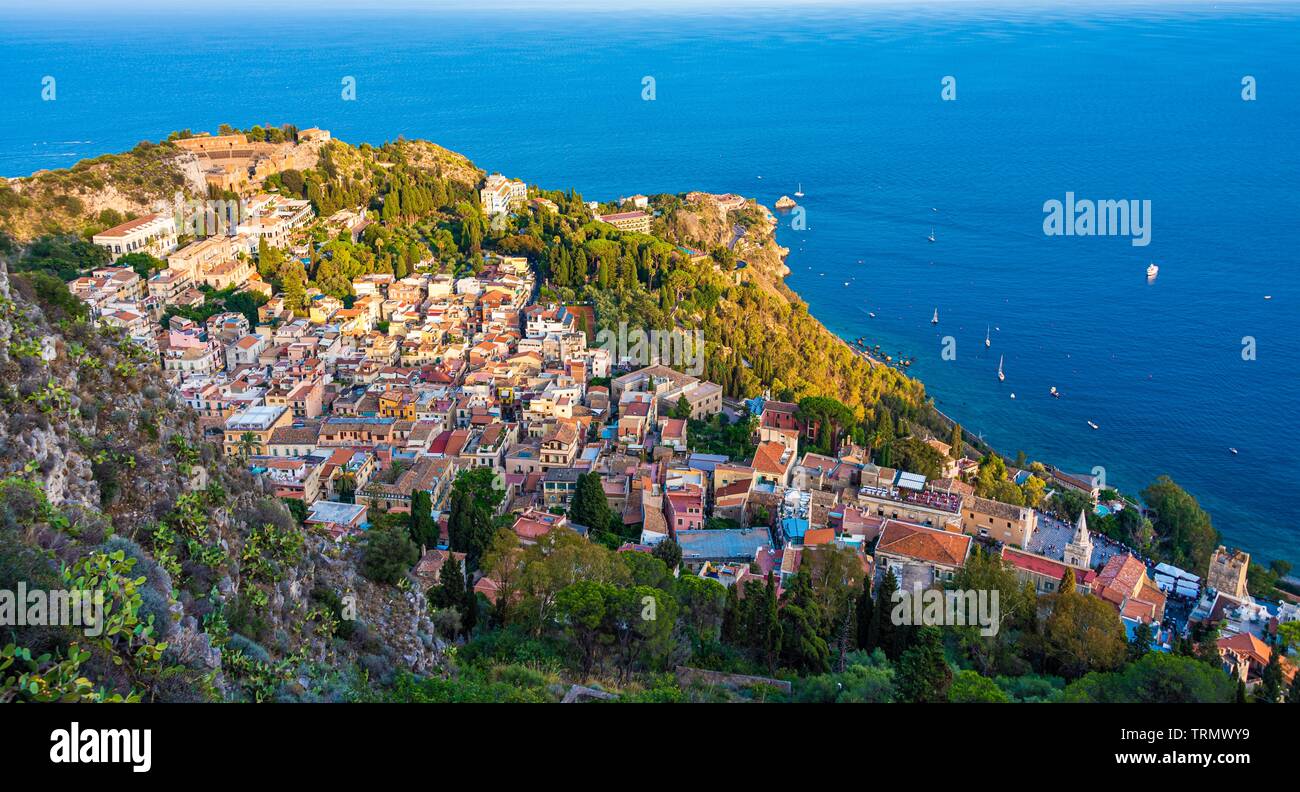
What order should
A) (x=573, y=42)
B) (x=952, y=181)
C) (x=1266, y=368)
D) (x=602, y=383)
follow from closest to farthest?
(x=602, y=383)
(x=1266, y=368)
(x=952, y=181)
(x=573, y=42)

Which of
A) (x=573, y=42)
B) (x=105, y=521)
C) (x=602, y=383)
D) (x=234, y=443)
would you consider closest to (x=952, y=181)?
(x=602, y=383)

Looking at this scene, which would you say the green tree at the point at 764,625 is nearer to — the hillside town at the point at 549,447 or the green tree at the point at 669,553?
the hillside town at the point at 549,447

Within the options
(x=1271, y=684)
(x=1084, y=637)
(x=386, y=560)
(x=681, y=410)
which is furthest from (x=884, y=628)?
(x=681, y=410)

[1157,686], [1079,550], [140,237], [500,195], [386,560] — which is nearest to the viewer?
[1157,686]

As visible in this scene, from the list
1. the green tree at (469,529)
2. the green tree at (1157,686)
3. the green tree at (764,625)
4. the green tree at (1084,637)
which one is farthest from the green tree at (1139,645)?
the green tree at (469,529)

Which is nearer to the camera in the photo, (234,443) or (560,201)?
(234,443)

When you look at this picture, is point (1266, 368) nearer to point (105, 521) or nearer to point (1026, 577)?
point (1026, 577)

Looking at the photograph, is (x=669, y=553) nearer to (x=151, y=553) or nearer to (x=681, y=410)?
(x=681, y=410)
